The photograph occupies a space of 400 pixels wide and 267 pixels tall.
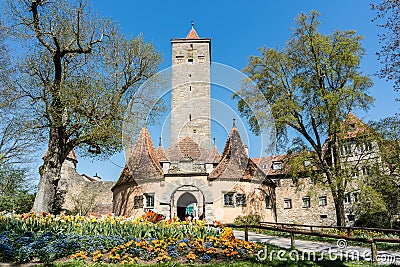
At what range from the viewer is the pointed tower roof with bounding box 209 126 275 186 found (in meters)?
24.2

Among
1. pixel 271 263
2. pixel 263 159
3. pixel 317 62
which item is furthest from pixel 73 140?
pixel 263 159

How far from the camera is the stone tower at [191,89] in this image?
3244 centimetres

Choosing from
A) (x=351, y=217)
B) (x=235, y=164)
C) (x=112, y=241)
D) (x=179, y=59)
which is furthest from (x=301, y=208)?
(x=112, y=241)

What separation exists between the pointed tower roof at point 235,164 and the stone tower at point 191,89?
4428 millimetres

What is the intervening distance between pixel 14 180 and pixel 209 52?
73.7 ft

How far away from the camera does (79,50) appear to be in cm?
1631

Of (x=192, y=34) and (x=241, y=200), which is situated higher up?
(x=192, y=34)

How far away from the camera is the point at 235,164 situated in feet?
81.7

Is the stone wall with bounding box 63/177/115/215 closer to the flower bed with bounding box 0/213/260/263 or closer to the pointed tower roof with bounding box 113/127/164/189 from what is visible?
the pointed tower roof with bounding box 113/127/164/189

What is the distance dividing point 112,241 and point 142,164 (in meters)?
15.8

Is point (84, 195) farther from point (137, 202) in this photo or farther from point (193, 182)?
point (193, 182)

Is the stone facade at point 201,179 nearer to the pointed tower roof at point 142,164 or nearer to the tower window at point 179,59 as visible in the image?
the pointed tower roof at point 142,164

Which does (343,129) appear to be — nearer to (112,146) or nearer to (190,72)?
(112,146)

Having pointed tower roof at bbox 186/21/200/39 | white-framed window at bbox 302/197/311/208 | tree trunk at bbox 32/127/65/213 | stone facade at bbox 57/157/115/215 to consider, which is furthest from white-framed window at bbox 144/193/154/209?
pointed tower roof at bbox 186/21/200/39
